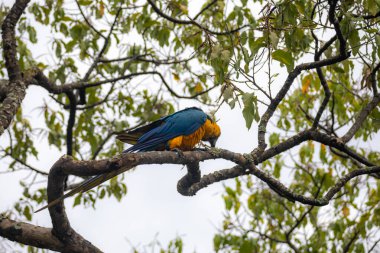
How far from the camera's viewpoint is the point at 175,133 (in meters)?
5.14

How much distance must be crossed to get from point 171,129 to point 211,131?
53cm

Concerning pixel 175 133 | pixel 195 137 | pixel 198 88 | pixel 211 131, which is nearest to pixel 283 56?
pixel 175 133

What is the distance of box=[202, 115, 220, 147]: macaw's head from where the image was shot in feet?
18.0

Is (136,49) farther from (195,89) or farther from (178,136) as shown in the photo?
(178,136)

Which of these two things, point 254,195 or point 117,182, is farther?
point 254,195

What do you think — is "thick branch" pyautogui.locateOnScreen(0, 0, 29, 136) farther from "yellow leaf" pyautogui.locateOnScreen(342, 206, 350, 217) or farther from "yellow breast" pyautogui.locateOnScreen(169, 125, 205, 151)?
"yellow leaf" pyautogui.locateOnScreen(342, 206, 350, 217)

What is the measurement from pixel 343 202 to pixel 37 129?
453cm

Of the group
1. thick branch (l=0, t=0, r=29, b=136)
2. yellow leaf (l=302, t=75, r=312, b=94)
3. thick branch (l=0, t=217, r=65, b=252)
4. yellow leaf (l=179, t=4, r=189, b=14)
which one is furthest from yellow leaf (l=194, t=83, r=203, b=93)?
thick branch (l=0, t=217, r=65, b=252)

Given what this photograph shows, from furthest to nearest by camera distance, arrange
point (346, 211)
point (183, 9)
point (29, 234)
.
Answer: point (346, 211) < point (183, 9) < point (29, 234)

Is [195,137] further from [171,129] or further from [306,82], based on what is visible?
[306,82]

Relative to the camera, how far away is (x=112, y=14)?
7184mm

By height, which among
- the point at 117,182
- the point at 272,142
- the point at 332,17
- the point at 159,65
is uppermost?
the point at 159,65

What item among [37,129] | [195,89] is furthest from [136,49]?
[37,129]

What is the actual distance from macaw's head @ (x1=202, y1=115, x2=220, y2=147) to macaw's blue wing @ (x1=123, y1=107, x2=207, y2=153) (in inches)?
3.6
